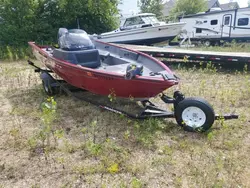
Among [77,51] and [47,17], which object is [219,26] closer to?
[47,17]

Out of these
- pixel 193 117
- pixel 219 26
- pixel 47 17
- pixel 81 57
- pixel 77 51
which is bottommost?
pixel 193 117

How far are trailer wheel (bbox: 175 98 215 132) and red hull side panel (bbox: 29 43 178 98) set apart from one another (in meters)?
0.32

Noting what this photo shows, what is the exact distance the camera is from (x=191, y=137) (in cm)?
287

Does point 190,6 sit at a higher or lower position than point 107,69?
higher

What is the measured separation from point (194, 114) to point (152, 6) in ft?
69.8

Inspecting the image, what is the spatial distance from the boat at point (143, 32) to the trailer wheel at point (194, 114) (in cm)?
747

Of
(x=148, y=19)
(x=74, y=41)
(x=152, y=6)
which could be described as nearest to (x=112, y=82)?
(x=74, y=41)

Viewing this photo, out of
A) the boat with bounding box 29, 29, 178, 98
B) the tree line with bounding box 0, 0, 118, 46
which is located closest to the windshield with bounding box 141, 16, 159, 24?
the tree line with bounding box 0, 0, 118, 46

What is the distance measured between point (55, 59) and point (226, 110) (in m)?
2.95

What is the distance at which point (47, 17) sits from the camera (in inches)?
393

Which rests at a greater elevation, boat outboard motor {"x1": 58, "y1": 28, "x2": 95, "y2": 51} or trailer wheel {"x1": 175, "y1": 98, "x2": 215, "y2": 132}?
boat outboard motor {"x1": 58, "y1": 28, "x2": 95, "y2": 51}

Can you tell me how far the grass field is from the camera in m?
2.20

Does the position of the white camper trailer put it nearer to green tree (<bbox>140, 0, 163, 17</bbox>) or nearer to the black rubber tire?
green tree (<bbox>140, 0, 163, 17</bbox>)

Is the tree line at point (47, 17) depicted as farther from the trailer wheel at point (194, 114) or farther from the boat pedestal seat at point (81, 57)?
the trailer wheel at point (194, 114)
